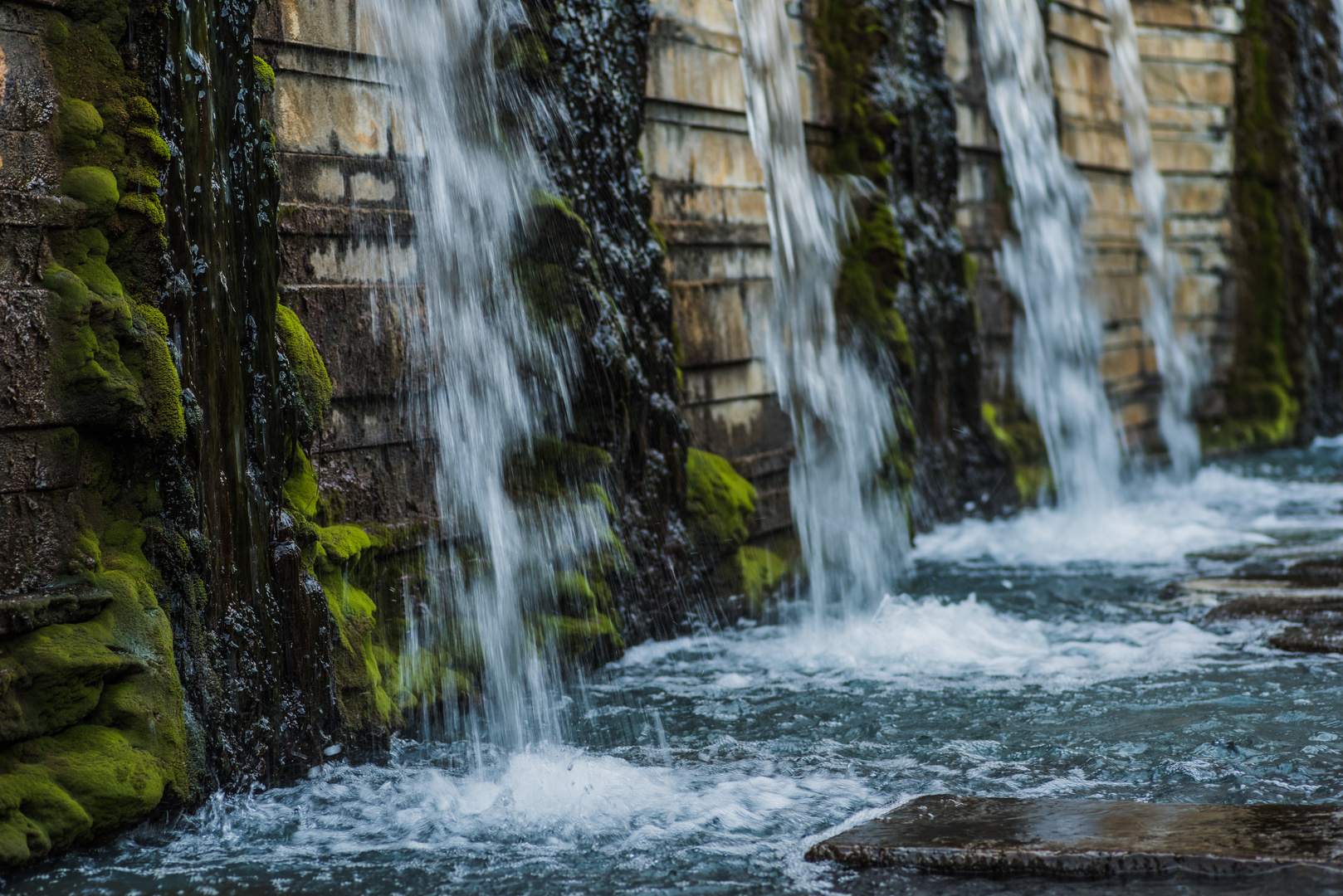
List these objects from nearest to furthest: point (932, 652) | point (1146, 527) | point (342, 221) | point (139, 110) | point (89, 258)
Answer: point (89, 258) < point (139, 110) < point (342, 221) < point (932, 652) < point (1146, 527)

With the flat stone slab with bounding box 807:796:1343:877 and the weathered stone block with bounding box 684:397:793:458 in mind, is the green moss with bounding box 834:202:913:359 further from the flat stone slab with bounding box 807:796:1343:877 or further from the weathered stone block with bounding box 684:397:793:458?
the flat stone slab with bounding box 807:796:1343:877

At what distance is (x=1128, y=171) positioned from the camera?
520 inches

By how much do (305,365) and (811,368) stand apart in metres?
4.16

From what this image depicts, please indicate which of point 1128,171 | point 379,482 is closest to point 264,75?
Result: point 379,482

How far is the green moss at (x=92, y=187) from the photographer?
3826mm

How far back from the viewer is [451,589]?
5.32 meters

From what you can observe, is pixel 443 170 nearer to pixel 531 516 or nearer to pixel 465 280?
pixel 465 280

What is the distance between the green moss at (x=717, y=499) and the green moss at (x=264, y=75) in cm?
294

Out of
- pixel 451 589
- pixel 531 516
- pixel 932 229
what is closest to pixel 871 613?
pixel 531 516

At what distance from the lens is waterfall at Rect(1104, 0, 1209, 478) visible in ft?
43.3

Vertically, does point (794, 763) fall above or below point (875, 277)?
below

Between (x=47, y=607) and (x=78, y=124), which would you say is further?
Result: (x=78, y=124)

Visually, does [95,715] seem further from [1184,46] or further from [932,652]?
[1184,46]

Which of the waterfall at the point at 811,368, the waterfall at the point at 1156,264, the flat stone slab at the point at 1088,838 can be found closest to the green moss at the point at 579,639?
the waterfall at the point at 811,368
